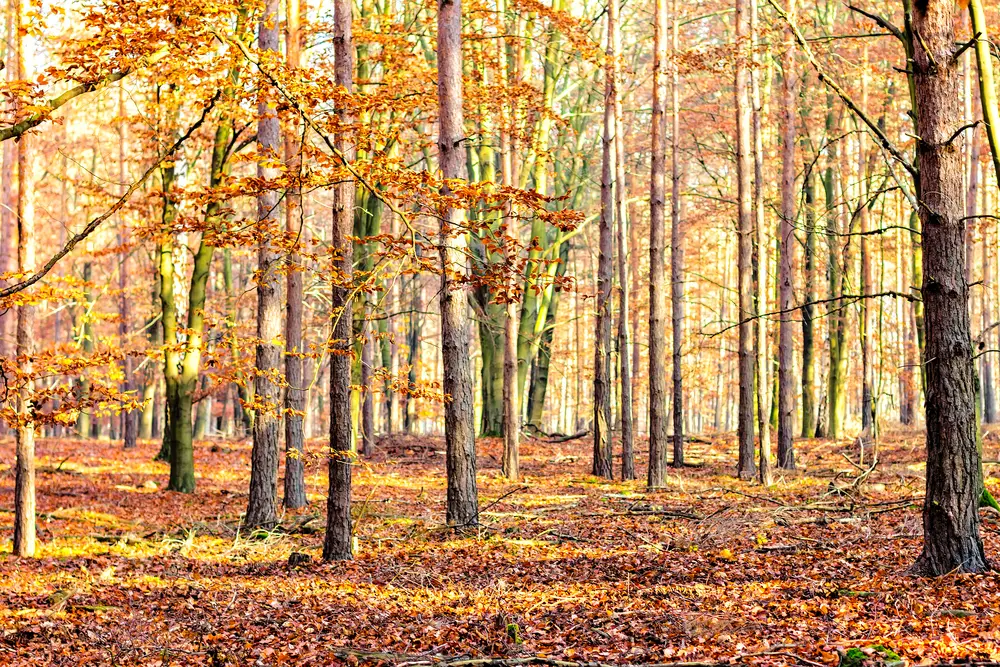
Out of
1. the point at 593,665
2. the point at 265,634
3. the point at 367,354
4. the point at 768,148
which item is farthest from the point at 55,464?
the point at 768,148

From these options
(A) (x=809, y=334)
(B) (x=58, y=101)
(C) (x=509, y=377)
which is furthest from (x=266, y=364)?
(A) (x=809, y=334)

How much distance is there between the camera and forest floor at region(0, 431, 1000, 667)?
22.3 feet

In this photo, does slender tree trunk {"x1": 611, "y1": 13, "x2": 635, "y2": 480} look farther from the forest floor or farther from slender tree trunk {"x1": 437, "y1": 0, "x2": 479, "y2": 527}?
slender tree trunk {"x1": 437, "y1": 0, "x2": 479, "y2": 527}

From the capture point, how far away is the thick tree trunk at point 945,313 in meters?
7.32

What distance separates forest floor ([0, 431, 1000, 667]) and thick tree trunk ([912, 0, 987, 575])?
1.35ft

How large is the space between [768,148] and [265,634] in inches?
918

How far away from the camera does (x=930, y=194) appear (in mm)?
7445

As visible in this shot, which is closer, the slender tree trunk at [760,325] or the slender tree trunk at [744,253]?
the slender tree trunk at [760,325]

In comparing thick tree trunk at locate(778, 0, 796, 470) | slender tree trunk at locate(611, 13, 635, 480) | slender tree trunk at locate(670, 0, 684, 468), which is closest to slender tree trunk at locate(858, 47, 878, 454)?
thick tree trunk at locate(778, 0, 796, 470)

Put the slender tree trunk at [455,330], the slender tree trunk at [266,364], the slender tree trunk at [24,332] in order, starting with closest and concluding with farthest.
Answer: the slender tree trunk at [24,332] < the slender tree trunk at [455,330] < the slender tree trunk at [266,364]

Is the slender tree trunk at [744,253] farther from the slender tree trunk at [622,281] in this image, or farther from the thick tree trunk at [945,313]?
the thick tree trunk at [945,313]

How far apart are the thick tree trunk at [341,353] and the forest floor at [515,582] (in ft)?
1.53

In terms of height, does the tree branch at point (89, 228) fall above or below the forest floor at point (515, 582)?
above

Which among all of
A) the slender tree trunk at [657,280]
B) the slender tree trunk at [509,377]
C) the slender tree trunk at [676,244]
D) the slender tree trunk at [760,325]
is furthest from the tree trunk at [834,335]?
the slender tree trunk at [509,377]
